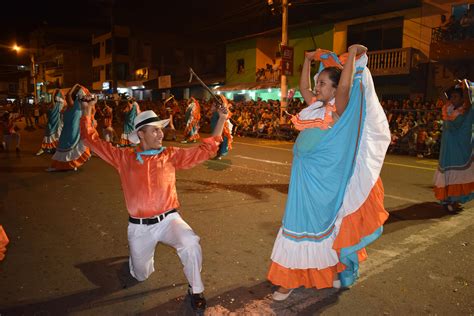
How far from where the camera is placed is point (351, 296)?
3479 millimetres

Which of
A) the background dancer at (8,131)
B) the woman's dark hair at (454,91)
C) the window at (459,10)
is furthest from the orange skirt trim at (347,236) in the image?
the window at (459,10)

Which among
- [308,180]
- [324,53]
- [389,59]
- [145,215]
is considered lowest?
[145,215]

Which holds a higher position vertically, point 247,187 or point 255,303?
point 247,187

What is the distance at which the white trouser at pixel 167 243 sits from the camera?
10.6 ft

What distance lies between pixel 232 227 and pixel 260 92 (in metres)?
23.3

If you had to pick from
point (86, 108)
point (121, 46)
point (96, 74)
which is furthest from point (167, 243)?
point (96, 74)

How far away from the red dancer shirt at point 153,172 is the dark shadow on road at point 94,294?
0.75 meters

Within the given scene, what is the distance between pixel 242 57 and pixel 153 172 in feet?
90.6

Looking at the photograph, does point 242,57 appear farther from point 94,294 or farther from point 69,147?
point 94,294

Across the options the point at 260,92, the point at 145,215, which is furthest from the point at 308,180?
the point at 260,92

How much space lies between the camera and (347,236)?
3139mm

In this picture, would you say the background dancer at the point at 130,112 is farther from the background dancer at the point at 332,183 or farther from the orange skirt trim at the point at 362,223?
the orange skirt trim at the point at 362,223

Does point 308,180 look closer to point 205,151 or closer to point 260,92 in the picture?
point 205,151

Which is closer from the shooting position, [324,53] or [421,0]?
[324,53]
